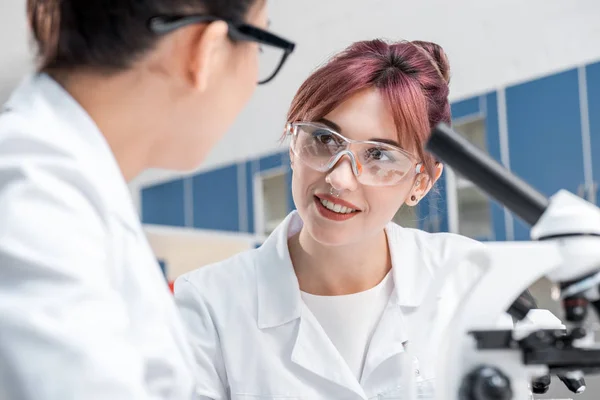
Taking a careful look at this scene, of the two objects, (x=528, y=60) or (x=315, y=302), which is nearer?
(x=315, y=302)

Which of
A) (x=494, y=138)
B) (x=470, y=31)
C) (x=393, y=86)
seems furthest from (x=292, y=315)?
(x=470, y=31)

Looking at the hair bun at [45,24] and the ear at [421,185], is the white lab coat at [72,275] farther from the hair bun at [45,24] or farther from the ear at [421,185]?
the ear at [421,185]

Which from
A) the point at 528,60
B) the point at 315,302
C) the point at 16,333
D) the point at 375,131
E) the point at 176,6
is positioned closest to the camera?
the point at 16,333

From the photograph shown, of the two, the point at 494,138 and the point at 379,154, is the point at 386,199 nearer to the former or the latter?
the point at 379,154

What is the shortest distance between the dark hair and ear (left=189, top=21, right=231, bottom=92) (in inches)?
1.1

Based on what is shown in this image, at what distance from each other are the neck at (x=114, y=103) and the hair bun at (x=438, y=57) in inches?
42.7

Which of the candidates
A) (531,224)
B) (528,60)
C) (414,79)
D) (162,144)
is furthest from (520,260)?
(528,60)

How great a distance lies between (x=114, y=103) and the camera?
897mm

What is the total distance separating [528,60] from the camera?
174 inches

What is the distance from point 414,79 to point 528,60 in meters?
2.98

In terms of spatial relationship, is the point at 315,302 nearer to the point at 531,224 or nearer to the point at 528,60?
Answer: the point at 531,224

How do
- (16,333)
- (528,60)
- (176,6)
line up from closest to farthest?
(16,333)
(176,6)
(528,60)

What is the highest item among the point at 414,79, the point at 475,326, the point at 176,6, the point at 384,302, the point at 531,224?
the point at 176,6

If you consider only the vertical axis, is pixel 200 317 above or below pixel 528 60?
below
